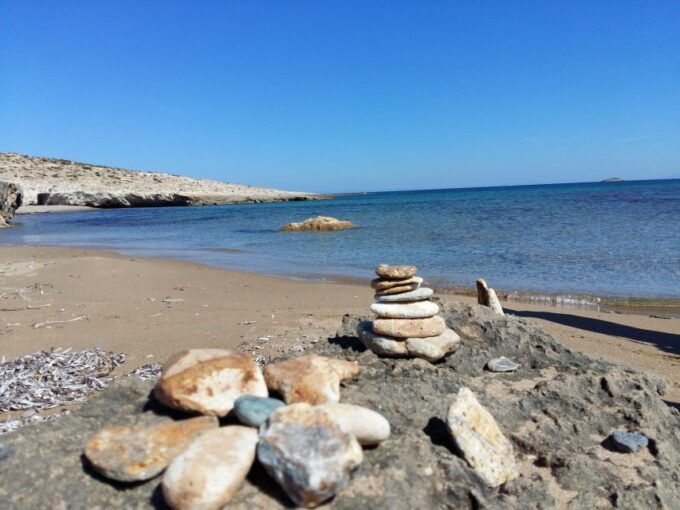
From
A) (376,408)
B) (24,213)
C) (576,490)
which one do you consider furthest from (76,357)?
(24,213)

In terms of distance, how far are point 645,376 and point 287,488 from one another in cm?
316

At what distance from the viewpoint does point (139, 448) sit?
7.99 ft

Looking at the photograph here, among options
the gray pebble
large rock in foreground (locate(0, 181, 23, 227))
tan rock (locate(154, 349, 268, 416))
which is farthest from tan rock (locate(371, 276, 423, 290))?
large rock in foreground (locate(0, 181, 23, 227))

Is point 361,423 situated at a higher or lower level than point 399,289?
lower

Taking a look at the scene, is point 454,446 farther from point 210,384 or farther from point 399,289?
point 399,289

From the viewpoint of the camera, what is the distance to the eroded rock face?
7.20ft

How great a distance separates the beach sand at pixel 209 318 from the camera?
5.61 meters

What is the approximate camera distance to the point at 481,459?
2713 mm

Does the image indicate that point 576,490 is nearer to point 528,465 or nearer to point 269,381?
point 528,465

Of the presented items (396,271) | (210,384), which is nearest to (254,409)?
(210,384)

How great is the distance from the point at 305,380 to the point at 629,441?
6.68 ft

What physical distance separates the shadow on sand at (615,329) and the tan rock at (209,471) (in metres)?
5.54

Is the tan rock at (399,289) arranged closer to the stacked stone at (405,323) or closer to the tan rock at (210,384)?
the stacked stone at (405,323)

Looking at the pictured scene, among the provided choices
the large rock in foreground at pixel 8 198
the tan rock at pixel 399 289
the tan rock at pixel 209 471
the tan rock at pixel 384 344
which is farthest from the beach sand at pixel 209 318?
the large rock in foreground at pixel 8 198
